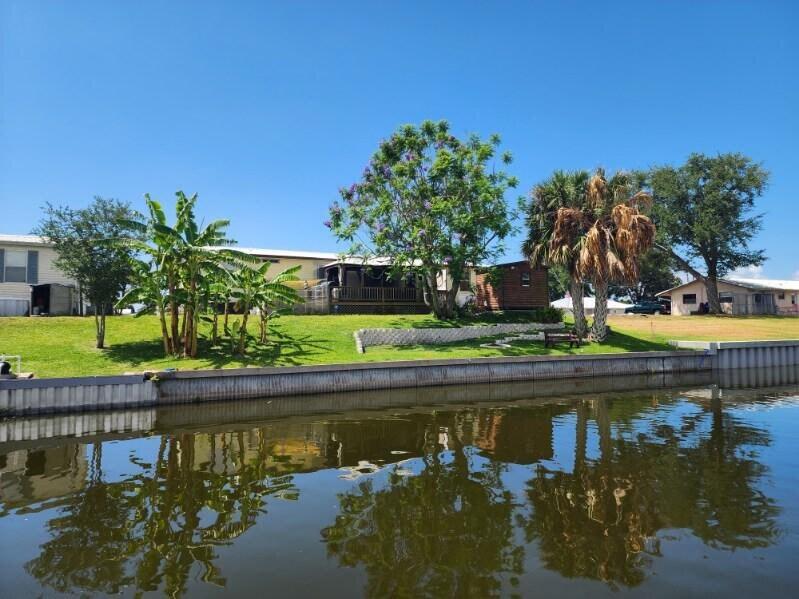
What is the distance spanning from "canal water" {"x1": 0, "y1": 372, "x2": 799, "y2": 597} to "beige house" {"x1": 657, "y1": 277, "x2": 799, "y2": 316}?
4759 cm

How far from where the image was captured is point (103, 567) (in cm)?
675

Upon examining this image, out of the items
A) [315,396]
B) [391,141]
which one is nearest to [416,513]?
[315,396]

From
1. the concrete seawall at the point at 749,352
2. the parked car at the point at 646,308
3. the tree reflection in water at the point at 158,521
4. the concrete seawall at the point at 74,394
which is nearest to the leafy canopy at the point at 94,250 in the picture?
the concrete seawall at the point at 74,394

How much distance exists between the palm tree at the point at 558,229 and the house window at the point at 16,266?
35.3m

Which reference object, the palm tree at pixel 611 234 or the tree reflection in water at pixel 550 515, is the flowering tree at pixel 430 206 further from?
the tree reflection in water at pixel 550 515

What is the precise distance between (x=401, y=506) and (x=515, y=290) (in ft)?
106

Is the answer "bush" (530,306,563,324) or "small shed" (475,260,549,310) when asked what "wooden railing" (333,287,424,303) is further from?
"bush" (530,306,563,324)

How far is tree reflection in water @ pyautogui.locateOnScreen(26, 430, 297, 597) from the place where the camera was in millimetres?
6566

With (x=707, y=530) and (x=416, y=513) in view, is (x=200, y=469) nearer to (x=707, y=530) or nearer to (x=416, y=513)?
(x=416, y=513)

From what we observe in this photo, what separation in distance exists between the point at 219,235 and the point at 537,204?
20690mm

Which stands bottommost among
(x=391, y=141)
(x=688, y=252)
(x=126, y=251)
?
(x=126, y=251)

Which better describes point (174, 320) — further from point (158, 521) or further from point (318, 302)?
point (158, 521)

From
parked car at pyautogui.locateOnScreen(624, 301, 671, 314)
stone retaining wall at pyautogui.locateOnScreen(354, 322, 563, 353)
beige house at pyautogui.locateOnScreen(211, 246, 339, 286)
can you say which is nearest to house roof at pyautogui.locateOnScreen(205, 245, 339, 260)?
beige house at pyautogui.locateOnScreen(211, 246, 339, 286)

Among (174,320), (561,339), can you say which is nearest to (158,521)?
(174,320)
